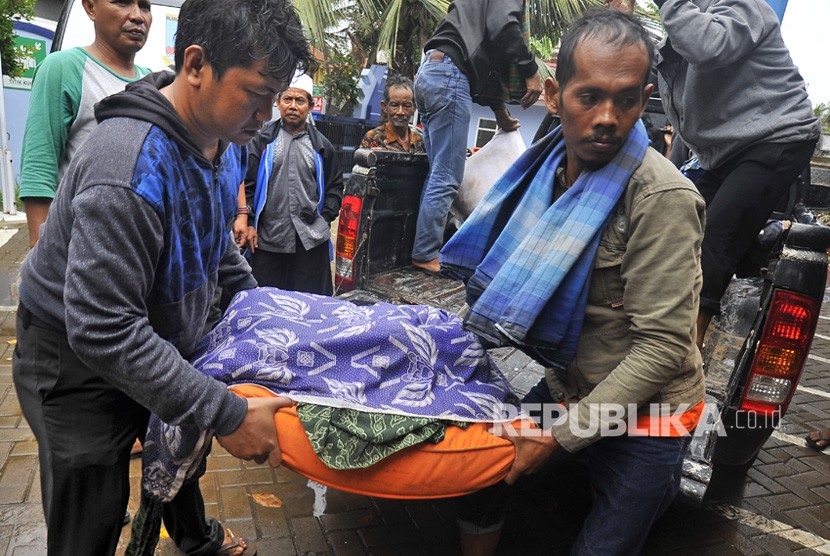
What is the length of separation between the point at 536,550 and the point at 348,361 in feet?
4.88

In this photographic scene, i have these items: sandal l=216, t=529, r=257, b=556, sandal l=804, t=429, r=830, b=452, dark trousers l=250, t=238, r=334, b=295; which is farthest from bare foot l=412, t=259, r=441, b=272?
sandal l=804, t=429, r=830, b=452

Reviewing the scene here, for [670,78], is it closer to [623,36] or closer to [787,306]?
[787,306]

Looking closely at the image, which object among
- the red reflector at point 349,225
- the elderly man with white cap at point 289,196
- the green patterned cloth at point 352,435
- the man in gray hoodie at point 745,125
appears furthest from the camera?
the elderly man with white cap at point 289,196

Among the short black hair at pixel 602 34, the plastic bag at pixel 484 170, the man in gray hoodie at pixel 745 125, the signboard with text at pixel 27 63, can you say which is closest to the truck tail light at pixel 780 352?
the man in gray hoodie at pixel 745 125

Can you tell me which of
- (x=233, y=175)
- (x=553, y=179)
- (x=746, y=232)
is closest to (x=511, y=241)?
(x=553, y=179)

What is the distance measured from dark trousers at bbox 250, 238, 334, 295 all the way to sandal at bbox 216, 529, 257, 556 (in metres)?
1.98

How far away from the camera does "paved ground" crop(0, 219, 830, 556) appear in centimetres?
258

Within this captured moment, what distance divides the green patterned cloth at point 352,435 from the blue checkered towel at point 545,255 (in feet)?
1.28

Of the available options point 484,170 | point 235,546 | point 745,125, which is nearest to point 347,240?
point 484,170

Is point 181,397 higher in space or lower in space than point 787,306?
lower

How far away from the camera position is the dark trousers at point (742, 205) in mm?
2826

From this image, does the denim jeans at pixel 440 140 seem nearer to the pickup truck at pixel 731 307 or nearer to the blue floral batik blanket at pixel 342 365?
the pickup truck at pixel 731 307

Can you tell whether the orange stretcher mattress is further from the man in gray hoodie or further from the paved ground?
the man in gray hoodie

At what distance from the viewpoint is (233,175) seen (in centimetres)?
192
